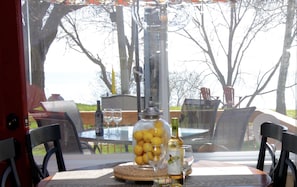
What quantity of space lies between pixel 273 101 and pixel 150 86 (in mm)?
1016

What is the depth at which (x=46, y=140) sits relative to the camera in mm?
2543

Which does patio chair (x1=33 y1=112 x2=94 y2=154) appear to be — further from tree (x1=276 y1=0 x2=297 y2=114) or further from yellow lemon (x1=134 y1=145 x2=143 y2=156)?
tree (x1=276 y1=0 x2=297 y2=114)

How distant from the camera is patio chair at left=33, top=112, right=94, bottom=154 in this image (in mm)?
3307

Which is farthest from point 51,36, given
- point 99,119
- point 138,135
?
point 138,135

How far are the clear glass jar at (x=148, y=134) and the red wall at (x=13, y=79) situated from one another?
1015 mm

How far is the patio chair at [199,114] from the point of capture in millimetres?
3373

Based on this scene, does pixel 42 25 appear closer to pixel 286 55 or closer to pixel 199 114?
pixel 199 114

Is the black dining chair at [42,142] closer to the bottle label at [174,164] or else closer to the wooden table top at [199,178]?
the wooden table top at [199,178]

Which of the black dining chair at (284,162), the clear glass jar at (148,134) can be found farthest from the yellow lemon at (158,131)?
the black dining chair at (284,162)

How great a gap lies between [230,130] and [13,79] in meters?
1.76

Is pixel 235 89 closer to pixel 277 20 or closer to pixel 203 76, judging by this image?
pixel 203 76

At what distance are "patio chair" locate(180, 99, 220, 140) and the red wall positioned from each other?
1.28 metres

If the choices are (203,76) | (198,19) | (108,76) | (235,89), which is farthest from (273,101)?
(108,76)

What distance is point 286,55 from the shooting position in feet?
10.8
